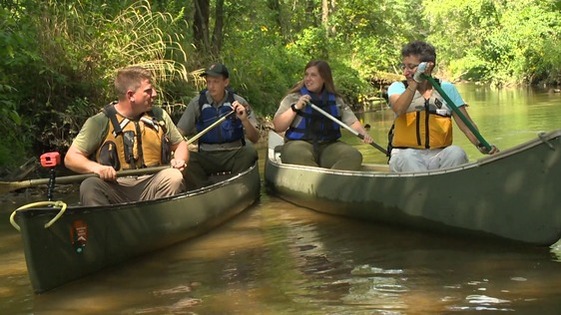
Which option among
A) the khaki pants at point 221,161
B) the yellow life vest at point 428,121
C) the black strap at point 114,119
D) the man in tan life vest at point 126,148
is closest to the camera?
the man in tan life vest at point 126,148

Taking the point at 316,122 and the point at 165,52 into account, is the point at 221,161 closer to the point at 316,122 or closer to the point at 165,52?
the point at 316,122

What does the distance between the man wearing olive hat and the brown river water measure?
119cm

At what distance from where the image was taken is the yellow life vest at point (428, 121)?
516 centimetres

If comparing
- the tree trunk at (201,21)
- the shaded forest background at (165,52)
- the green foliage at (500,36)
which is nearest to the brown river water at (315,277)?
the shaded forest background at (165,52)

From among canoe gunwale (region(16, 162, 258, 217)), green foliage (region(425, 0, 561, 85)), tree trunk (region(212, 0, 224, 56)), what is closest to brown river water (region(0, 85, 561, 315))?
canoe gunwale (region(16, 162, 258, 217))

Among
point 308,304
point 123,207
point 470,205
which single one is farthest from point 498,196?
point 123,207

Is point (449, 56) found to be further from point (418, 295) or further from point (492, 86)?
point (418, 295)

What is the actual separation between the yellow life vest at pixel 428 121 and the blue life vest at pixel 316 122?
4.49ft

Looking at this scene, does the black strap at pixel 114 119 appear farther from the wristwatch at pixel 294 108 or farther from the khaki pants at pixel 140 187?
the wristwatch at pixel 294 108

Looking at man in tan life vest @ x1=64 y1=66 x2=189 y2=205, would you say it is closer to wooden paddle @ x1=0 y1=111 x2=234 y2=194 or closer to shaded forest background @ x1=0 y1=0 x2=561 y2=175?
wooden paddle @ x1=0 y1=111 x2=234 y2=194

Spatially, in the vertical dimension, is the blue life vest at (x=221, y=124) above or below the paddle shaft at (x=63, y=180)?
above

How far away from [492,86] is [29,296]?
33577 millimetres

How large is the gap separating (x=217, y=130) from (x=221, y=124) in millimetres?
74

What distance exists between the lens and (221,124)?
6.65 meters
